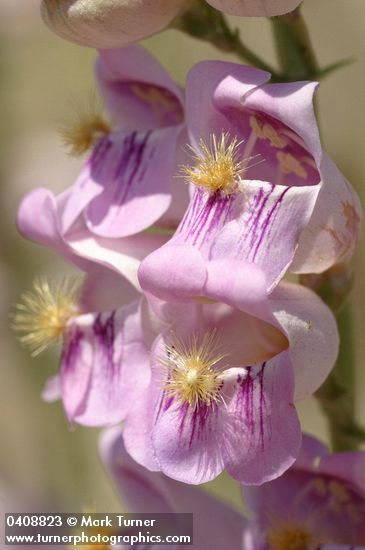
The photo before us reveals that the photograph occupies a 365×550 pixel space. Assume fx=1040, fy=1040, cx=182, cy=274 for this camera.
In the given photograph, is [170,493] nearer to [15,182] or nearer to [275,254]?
[275,254]

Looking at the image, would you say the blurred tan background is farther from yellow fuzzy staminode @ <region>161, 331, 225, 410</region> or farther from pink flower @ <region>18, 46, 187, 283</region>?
yellow fuzzy staminode @ <region>161, 331, 225, 410</region>

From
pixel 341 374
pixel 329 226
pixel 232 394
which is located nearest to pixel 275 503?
pixel 341 374

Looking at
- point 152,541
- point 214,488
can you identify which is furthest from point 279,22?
point 214,488

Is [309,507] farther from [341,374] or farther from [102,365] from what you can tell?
[102,365]

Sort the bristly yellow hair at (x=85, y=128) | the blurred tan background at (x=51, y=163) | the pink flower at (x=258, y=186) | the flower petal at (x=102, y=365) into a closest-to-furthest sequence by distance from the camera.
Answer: the pink flower at (x=258, y=186) → the flower petal at (x=102, y=365) → the bristly yellow hair at (x=85, y=128) → the blurred tan background at (x=51, y=163)

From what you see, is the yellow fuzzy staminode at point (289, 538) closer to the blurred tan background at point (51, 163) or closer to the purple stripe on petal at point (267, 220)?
the purple stripe on petal at point (267, 220)

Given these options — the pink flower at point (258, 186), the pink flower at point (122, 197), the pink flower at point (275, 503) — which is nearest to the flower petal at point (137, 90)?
the pink flower at point (122, 197)
